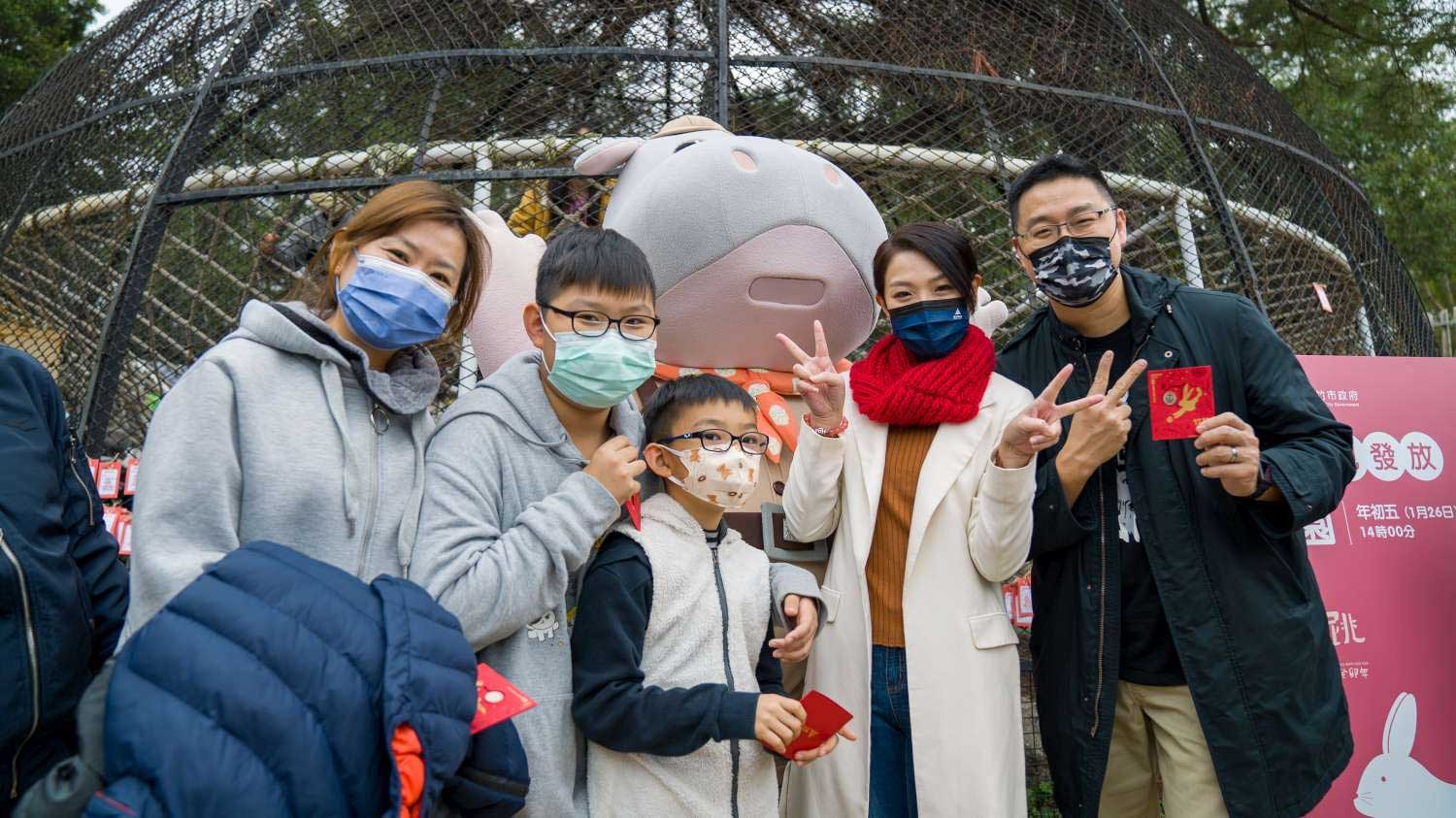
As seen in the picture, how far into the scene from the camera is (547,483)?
2.13 meters

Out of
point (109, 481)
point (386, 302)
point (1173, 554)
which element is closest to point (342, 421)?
point (386, 302)

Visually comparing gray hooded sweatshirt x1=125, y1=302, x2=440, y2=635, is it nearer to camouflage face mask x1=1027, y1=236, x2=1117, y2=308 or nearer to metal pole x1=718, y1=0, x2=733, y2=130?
camouflage face mask x1=1027, y1=236, x2=1117, y2=308

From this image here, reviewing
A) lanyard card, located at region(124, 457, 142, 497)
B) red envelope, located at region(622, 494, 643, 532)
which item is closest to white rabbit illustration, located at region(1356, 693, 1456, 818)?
red envelope, located at region(622, 494, 643, 532)

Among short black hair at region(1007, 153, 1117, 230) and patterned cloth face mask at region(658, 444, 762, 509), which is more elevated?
short black hair at region(1007, 153, 1117, 230)

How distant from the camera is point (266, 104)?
4824 mm

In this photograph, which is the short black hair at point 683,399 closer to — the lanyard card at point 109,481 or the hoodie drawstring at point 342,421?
the hoodie drawstring at point 342,421

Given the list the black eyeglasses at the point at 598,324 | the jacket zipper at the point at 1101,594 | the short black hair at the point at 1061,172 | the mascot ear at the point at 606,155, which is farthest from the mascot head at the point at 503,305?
the jacket zipper at the point at 1101,594

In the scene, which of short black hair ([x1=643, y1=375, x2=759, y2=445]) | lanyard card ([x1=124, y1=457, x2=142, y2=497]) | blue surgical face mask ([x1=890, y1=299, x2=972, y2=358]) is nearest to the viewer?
short black hair ([x1=643, y1=375, x2=759, y2=445])

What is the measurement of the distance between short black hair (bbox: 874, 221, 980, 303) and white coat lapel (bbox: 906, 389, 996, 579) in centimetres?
34

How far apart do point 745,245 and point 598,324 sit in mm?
1021

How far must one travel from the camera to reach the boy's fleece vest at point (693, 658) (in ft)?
6.72

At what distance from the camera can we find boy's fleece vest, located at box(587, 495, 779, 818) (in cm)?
205

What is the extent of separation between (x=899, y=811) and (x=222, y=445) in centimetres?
184

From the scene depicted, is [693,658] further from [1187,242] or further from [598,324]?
[1187,242]
